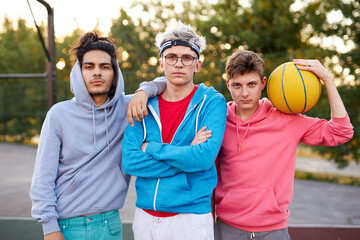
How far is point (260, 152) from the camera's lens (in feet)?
8.14

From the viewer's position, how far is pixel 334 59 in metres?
8.31

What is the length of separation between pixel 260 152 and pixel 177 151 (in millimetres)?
706

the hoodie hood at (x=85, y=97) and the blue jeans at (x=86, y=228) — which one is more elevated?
the hoodie hood at (x=85, y=97)

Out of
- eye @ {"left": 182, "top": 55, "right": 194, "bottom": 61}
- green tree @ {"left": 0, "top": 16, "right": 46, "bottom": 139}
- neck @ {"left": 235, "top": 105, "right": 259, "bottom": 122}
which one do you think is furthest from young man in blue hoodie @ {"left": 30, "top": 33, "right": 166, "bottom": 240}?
green tree @ {"left": 0, "top": 16, "right": 46, "bottom": 139}

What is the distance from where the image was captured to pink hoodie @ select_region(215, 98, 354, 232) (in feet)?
7.95

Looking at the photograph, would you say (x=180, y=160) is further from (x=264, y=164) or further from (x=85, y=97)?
(x=85, y=97)

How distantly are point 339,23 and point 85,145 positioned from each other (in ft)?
27.6

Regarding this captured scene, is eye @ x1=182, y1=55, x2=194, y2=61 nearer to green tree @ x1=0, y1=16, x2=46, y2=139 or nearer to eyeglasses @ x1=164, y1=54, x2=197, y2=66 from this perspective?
eyeglasses @ x1=164, y1=54, x2=197, y2=66

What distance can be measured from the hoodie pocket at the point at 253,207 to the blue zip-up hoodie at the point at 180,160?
0.99 feet

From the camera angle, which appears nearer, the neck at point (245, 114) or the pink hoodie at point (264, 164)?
the pink hoodie at point (264, 164)

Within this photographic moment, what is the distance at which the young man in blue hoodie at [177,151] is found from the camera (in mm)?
2174

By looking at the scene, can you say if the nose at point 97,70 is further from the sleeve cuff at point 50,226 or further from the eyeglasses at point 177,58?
the sleeve cuff at point 50,226

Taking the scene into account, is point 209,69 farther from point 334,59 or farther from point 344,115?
point 344,115

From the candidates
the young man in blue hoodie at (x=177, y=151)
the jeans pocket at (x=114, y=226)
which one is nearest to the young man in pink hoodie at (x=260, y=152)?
the young man in blue hoodie at (x=177, y=151)
